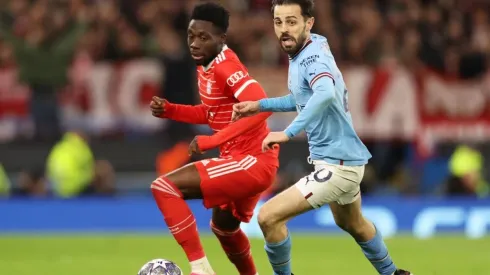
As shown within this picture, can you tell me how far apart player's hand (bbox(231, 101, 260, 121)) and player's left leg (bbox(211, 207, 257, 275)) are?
3.46 feet

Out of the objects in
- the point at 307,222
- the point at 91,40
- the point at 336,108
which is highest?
the point at 336,108

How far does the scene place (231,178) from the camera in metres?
9.04

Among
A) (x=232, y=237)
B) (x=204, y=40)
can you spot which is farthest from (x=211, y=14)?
(x=232, y=237)

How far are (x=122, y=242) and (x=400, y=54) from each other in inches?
237

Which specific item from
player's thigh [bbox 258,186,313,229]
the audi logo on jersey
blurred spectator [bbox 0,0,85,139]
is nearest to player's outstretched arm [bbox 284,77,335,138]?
player's thigh [bbox 258,186,313,229]

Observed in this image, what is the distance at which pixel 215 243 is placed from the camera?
16.4 m

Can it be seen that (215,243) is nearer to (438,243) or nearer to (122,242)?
(122,242)

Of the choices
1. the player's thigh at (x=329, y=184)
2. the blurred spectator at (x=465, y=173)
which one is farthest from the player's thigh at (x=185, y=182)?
the blurred spectator at (x=465, y=173)

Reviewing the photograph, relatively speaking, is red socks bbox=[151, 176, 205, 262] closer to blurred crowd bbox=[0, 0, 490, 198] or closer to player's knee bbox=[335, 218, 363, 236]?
player's knee bbox=[335, 218, 363, 236]

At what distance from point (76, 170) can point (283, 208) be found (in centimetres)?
1135

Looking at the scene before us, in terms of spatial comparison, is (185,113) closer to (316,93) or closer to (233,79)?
(233,79)

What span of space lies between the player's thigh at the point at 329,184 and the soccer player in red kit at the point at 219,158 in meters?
0.58

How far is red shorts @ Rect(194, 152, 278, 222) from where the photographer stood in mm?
9000

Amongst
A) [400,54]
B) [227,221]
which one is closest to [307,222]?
[400,54]
